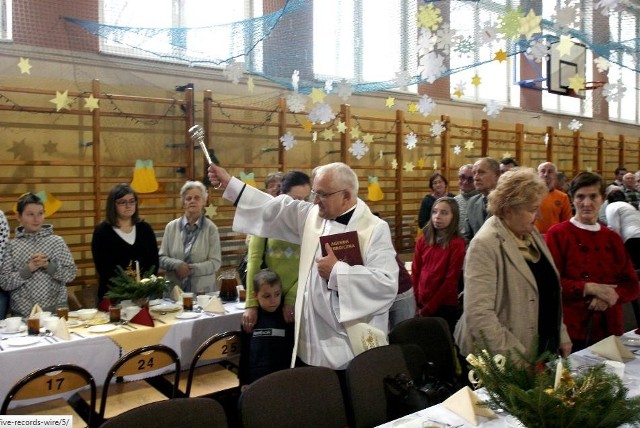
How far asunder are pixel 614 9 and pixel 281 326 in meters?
3.09

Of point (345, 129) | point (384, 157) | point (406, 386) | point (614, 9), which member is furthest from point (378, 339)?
point (384, 157)

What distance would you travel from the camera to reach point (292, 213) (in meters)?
2.74

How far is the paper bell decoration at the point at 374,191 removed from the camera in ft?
25.3

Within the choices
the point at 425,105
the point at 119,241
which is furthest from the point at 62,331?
the point at 425,105

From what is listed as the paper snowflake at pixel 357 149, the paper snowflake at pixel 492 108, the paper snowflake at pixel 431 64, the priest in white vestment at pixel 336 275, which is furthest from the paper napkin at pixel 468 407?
the paper snowflake at pixel 492 108

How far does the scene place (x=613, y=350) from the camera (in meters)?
2.49

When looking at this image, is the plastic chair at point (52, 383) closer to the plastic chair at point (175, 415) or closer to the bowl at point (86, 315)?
the bowl at point (86, 315)

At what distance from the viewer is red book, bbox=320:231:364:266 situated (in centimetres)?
236

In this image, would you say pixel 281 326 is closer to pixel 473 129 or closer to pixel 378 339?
pixel 378 339

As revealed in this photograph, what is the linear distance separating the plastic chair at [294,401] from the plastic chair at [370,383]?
2.7 inches

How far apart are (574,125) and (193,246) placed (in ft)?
30.1

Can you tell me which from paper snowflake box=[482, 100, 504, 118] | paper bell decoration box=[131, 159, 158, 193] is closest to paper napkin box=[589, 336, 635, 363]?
paper bell decoration box=[131, 159, 158, 193]

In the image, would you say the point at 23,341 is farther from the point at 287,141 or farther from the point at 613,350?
the point at 287,141

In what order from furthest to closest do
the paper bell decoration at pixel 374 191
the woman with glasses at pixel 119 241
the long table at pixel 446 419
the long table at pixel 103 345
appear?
the paper bell decoration at pixel 374 191 < the woman with glasses at pixel 119 241 < the long table at pixel 103 345 < the long table at pixel 446 419
